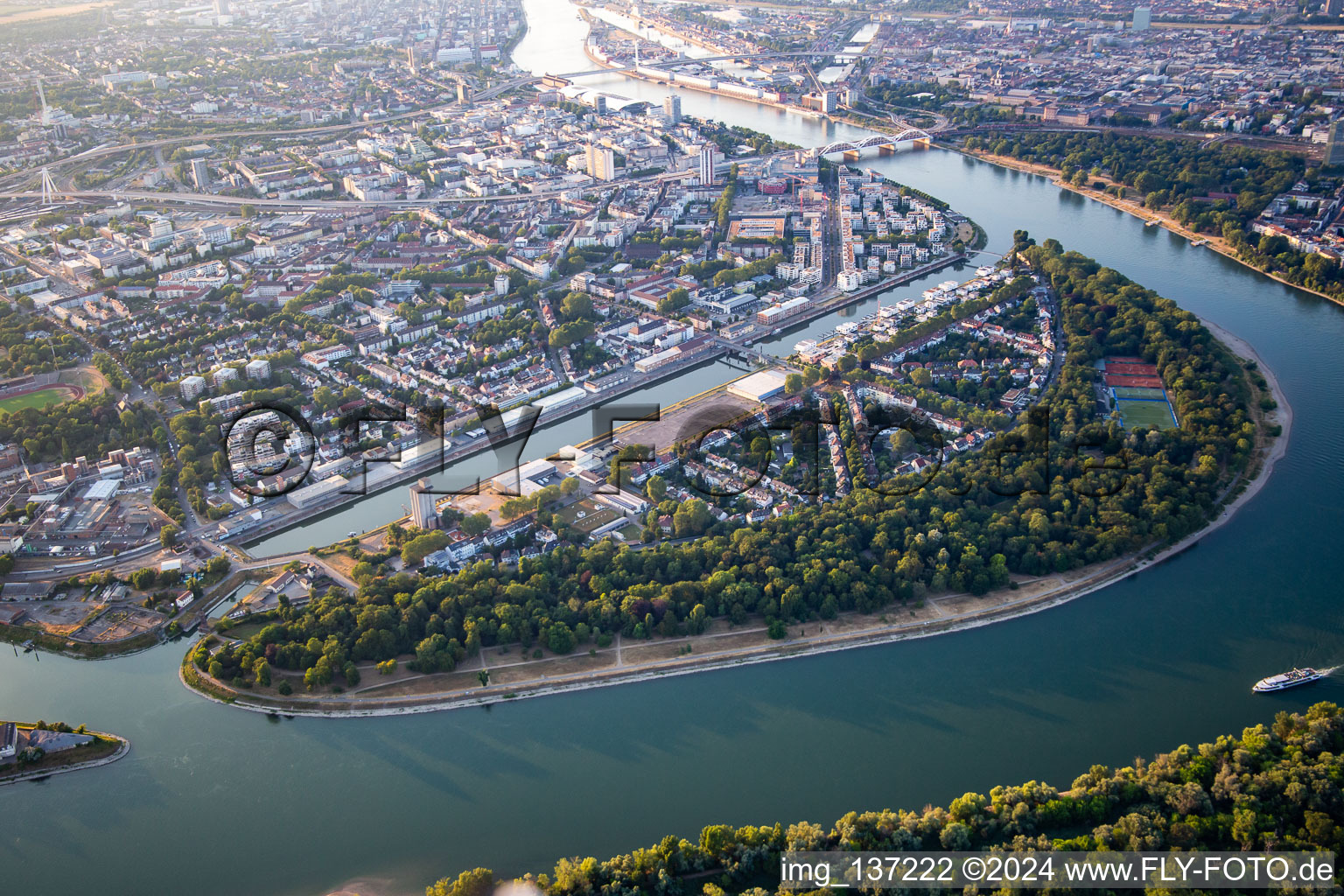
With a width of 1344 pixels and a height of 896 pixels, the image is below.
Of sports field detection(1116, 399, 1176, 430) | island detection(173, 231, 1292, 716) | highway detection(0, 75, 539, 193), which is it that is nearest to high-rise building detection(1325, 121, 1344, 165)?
island detection(173, 231, 1292, 716)

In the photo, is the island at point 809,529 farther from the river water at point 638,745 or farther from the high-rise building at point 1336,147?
the high-rise building at point 1336,147

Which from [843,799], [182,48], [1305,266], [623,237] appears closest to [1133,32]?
[1305,266]

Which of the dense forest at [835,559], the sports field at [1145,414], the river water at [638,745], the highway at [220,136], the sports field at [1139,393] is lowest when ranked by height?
the river water at [638,745]

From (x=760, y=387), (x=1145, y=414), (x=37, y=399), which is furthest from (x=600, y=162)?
(x=1145, y=414)

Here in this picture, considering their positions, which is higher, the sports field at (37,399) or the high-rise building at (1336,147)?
the high-rise building at (1336,147)

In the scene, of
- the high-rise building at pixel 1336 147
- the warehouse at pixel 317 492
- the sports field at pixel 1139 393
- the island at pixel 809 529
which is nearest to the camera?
the island at pixel 809 529

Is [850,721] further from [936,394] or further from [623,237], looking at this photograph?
[623,237]

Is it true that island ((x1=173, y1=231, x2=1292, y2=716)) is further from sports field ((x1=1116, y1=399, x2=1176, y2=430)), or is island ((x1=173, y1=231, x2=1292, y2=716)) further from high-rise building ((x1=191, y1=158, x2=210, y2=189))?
high-rise building ((x1=191, y1=158, x2=210, y2=189))

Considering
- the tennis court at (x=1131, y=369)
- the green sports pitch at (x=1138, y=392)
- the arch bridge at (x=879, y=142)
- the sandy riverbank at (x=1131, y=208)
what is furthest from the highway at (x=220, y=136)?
the green sports pitch at (x=1138, y=392)
